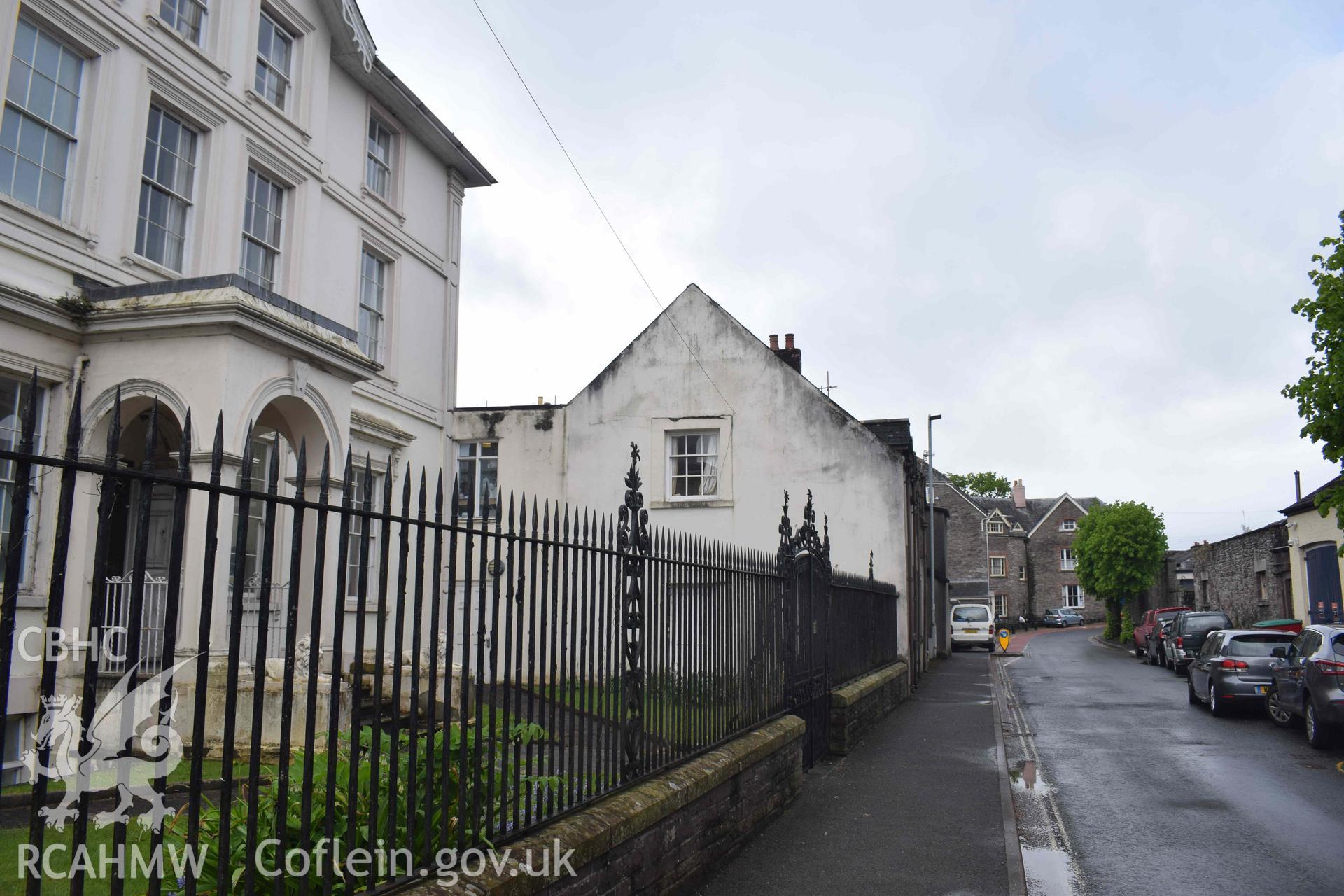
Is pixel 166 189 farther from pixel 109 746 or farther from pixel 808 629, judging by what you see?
pixel 109 746

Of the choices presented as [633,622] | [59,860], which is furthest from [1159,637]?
[59,860]

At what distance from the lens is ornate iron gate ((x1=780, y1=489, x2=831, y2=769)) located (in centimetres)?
983

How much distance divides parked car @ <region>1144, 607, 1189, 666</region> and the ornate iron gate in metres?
20.8

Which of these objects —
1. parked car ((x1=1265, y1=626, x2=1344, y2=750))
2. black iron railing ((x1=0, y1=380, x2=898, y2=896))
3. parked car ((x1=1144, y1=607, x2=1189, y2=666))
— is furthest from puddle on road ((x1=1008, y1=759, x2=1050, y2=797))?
parked car ((x1=1144, y1=607, x2=1189, y2=666))

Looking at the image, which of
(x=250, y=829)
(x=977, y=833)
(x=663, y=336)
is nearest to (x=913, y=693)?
(x=663, y=336)

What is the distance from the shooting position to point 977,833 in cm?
805

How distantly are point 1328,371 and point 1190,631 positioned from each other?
14.9m

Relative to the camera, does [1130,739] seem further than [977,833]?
Yes

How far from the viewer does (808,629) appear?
34.7 feet

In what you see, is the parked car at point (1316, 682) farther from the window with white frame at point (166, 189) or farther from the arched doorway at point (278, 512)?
the window with white frame at point (166, 189)

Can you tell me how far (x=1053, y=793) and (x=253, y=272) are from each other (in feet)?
37.5

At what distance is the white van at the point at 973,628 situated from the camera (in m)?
35.9

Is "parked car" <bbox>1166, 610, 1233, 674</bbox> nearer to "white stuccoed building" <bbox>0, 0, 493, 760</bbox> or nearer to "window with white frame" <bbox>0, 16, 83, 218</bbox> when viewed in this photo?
"white stuccoed building" <bbox>0, 0, 493, 760</bbox>

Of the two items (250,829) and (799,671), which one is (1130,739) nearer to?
(799,671)
